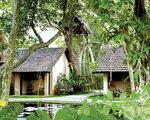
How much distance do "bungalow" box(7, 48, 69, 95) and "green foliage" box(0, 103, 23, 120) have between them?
29369 mm

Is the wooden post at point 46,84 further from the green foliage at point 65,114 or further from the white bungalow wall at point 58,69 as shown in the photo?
the green foliage at point 65,114

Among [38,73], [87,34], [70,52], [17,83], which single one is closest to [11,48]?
[38,73]

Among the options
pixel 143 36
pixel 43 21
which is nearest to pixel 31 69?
pixel 43 21

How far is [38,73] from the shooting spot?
103 feet

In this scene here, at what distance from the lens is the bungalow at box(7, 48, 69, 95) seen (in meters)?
31.5

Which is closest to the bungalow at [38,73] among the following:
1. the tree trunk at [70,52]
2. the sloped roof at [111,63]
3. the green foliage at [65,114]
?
the tree trunk at [70,52]

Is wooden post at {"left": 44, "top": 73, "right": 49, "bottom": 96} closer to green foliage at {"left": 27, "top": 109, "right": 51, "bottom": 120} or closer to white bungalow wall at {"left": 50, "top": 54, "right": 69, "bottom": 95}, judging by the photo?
white bungalow wall at {"left": 50, "top": 54, "right": 69, "bottom": 95}

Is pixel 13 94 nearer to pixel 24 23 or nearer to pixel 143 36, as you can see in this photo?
pixel 24 23

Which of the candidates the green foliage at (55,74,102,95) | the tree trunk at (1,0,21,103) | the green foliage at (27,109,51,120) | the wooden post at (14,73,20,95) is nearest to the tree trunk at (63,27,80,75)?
the green foliage at (55,74,102,95)

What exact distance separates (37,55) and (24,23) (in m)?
13.8

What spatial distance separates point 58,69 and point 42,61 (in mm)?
2166

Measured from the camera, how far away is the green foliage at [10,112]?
135 centimetres

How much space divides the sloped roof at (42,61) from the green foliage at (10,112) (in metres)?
29.4

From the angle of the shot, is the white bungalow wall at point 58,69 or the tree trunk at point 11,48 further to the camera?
the white bungalow wall at point 58,69
